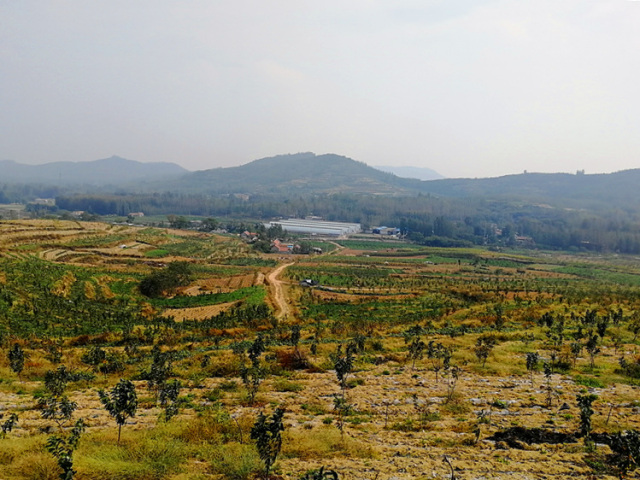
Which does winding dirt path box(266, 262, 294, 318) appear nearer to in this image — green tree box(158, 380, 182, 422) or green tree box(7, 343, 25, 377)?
green tree box(7, 343, 25, 377)

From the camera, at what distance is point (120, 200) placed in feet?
562

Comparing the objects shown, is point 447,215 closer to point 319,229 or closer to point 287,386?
point 319,229

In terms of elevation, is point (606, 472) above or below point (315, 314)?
above

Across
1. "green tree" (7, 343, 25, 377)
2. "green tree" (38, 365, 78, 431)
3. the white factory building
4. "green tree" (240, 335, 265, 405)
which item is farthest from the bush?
the white factory building

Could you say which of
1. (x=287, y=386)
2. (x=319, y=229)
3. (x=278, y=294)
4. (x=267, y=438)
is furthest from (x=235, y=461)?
(x=319, y=229)

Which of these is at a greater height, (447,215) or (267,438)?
(447,215)

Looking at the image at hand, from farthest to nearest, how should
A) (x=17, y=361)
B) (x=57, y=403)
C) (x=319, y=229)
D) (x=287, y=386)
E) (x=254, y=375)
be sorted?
(x=319, y=229) → (x=17, y=361) → (x=287, y=386) → (x=254, y=375) → (x=57, y=403)

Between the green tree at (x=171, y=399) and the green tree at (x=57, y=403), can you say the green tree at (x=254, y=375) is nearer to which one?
the green tree at (x=171, y=399)

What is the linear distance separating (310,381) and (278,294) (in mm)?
23497

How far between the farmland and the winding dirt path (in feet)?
1.11

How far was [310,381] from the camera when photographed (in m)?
14.5

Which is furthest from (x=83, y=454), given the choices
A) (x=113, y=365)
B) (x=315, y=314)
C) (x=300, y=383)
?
(x=315, y=314)

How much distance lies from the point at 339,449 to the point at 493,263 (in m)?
78.0

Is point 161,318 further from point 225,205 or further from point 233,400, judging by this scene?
point 225,205
